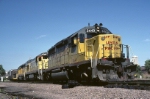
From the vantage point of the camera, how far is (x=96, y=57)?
441 inches

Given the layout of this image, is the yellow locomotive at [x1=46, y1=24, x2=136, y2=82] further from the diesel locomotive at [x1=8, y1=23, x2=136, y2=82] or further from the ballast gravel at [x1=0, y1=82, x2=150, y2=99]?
the ballast gravel at [x1=0, y1=82, x2=150, y2=99]

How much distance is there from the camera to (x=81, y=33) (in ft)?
42.2

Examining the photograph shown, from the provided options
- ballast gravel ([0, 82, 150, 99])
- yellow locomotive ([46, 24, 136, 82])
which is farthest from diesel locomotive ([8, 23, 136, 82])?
ballast gravel ([0, 82, 150, 99])

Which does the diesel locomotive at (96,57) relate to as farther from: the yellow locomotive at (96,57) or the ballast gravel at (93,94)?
the ballast gravel at (93,94)

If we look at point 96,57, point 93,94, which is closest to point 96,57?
point 96,57

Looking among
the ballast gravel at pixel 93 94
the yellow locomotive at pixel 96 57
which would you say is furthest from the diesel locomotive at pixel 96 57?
the ballast gravel at pixel 93 94

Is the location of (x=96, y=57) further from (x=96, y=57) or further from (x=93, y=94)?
(x=93, y=94)

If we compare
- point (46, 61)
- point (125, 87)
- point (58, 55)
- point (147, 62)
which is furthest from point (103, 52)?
point (147, 62)

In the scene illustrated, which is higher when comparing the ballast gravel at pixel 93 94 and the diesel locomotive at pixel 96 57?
the diesel locomotive at pixel 96 57

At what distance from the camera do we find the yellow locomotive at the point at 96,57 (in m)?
10.8

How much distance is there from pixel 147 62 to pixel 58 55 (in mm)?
76285

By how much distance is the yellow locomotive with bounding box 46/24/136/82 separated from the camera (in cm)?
1083

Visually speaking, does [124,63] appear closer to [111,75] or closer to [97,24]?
[111,75]

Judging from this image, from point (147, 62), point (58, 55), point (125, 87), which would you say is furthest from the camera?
point (147, 62)
